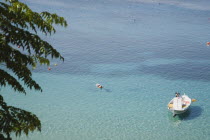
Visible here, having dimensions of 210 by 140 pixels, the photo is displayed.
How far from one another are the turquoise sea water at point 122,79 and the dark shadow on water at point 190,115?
4.1 inches

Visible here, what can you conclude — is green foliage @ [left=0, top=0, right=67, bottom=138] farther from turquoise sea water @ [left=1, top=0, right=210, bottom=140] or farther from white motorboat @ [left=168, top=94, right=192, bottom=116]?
white motorboat @ [left=168, top=94, right=192, bottom=116]

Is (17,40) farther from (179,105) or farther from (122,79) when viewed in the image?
(122,79)

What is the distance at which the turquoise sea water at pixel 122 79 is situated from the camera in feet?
93.1

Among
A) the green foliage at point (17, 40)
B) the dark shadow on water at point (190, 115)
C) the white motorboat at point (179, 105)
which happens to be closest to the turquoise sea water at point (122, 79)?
the dark shadow on water at point (190, 115)

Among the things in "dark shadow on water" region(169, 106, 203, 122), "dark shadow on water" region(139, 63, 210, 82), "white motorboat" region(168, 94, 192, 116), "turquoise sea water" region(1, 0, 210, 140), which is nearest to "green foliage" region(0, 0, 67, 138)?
"turquoise sea water" region(1, 0, 210, 140)

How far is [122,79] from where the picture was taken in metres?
39.2

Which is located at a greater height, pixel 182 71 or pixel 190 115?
pixel 182 71

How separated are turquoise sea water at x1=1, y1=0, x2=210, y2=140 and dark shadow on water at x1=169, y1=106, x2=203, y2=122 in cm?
10

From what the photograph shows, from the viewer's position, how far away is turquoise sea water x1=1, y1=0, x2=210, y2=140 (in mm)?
28366

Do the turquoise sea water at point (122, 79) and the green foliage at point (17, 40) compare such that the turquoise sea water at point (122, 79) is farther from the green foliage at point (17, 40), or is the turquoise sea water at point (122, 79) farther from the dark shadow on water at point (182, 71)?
the green foliage at point (17, 40)

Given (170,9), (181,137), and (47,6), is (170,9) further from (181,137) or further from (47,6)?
(181,137)

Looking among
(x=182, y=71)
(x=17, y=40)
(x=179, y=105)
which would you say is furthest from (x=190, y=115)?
(x=17, y=40)

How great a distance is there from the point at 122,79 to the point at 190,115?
446 inches

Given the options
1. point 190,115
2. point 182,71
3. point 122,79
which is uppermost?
point 182,71
